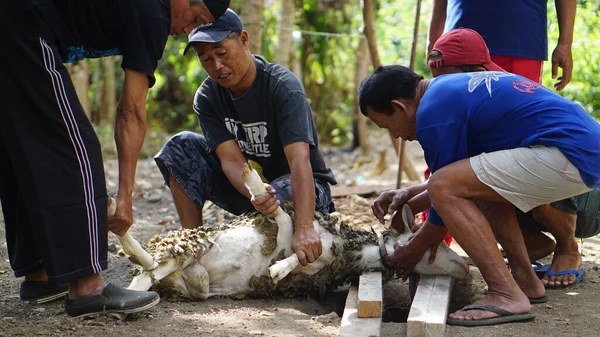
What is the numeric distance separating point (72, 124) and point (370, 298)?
1.42m

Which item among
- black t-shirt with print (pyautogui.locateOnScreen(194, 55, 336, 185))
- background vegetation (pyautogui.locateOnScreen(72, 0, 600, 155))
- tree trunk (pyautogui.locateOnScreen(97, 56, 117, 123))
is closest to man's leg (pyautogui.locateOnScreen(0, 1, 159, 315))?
black t-shirt with print (pyautogui.locateOnScreen(194, 55, 336, 185))

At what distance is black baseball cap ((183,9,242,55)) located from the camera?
3.61m

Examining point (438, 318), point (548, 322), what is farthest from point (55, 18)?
point (548, 322)

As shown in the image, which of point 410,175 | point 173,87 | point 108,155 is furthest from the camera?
point 173,87

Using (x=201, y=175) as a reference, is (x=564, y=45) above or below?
above

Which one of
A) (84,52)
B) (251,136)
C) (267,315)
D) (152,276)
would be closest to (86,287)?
(152,276)

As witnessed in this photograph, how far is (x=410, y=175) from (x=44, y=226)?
4282 millimetres

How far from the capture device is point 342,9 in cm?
1104

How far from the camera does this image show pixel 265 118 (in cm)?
389

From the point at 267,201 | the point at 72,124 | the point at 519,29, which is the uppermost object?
the point at 519,29

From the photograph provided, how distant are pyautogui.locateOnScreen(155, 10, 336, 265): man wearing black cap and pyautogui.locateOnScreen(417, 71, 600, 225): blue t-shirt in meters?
0.68

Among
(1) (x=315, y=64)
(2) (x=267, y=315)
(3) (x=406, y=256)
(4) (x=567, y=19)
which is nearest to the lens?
(2) (x=267, y=315)

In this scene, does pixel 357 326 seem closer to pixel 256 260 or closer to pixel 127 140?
pixel 256 260

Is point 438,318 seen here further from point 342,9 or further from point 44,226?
point 342,9
